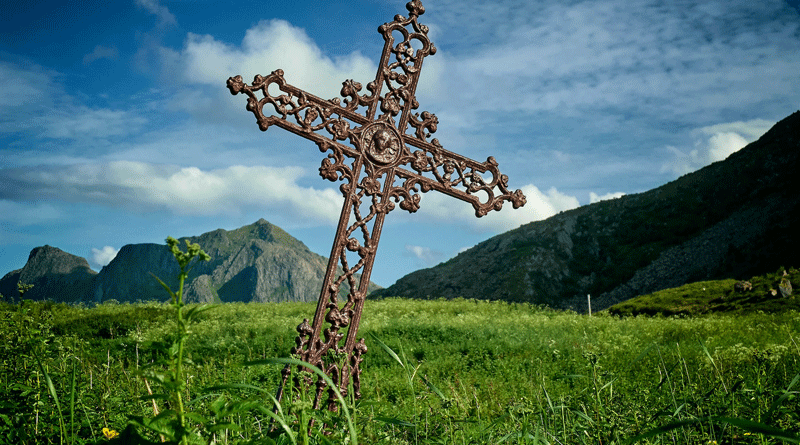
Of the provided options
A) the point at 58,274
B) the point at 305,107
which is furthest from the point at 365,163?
the point at 58,274

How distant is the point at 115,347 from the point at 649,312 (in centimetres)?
1960

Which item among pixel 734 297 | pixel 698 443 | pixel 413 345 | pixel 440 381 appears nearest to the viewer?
pixel 698 443

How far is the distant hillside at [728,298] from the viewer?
53.7 feet

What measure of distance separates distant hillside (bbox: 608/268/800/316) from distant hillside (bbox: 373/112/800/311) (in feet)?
43.0

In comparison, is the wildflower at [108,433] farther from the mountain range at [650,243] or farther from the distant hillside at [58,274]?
the distant hillside at [58,274]

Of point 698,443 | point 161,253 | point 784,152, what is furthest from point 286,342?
point 161,253

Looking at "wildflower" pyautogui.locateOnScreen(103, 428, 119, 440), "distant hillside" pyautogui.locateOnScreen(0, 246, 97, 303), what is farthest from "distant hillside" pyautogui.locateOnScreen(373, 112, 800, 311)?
"distant hillside" pyautogui.locateOnScreen(0, 246, 97, 303)

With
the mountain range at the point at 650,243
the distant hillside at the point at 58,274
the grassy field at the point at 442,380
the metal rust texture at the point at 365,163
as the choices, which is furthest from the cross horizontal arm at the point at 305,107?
the distant hillside at the point at 58,274

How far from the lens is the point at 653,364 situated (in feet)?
26.2

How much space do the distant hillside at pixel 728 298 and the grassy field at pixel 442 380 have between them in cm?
308

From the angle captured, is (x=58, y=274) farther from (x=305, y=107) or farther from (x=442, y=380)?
(x=305, y=107)

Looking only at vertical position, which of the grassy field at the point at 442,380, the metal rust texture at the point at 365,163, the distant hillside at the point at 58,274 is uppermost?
the distant hillside at the point at 58,274

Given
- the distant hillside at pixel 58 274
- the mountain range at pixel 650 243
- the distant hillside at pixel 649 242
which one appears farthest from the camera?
the distant hillside at pixel 58 274

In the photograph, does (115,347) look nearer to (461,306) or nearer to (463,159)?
(463,159)
